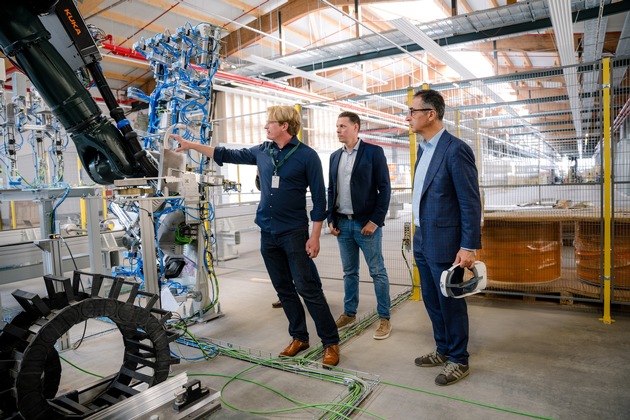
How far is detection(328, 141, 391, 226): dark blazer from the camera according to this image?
3096 millimetres

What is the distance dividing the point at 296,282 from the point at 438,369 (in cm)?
105

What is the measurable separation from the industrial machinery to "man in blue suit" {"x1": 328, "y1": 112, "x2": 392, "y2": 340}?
1020mm

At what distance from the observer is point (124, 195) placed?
8.07ft

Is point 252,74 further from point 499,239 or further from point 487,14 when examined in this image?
point 499,239

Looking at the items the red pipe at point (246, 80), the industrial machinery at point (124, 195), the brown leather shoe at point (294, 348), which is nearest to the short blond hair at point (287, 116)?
the industrial machinery at point (124, 195)

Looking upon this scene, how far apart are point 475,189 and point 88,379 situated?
266 centimetres

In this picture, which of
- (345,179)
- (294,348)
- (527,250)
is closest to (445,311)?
(294,348)

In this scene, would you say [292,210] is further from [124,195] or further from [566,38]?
[566,38]

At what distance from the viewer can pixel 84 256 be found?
15.4ft

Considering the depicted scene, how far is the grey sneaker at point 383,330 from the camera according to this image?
3.05 m

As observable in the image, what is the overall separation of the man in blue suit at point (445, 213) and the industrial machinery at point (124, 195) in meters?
1.46

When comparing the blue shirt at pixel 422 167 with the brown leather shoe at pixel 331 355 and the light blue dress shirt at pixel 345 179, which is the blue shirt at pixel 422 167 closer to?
the light blue dress shirt at pixel 345 179

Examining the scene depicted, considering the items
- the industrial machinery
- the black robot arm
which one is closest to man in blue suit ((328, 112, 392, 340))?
the industrial machinery

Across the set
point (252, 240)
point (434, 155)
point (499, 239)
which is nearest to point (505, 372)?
point (434, 155)
